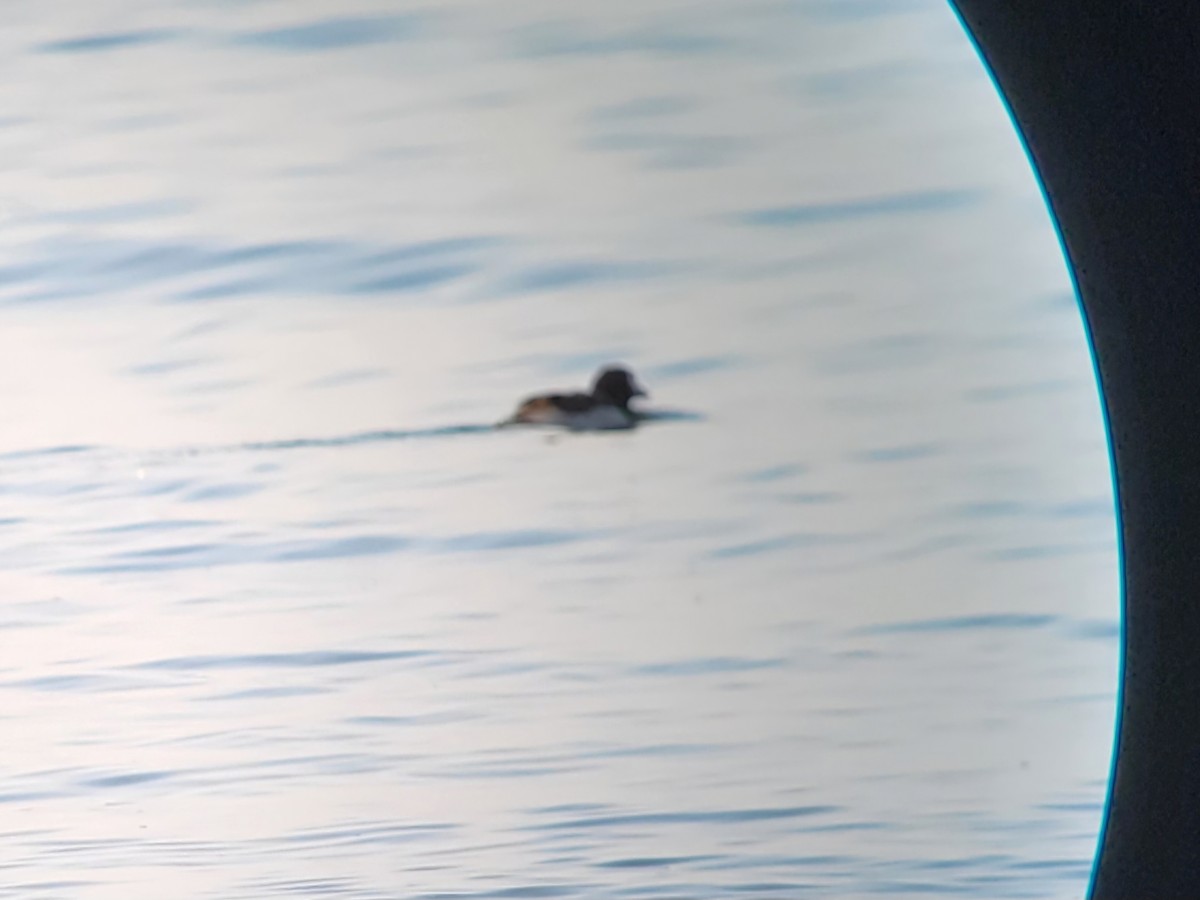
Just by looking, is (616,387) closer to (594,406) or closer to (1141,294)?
(594,406)

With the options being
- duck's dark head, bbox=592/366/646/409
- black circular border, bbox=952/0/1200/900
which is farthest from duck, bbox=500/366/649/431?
black circular border, bbox=952/0/1200/900

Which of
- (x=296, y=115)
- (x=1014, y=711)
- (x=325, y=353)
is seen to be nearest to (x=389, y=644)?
(x=325, y=353)

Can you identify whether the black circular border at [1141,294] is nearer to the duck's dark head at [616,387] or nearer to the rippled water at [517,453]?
the rippled water at [517,453]

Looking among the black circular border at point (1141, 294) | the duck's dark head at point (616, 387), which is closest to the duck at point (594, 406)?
the duck's dark head at point (616, 387)

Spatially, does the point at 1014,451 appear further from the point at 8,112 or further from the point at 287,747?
the point at 8,112

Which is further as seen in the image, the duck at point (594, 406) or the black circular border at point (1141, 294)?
the duck at point (594, 406)

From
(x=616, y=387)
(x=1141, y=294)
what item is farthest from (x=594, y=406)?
(x=1141, y=294)
